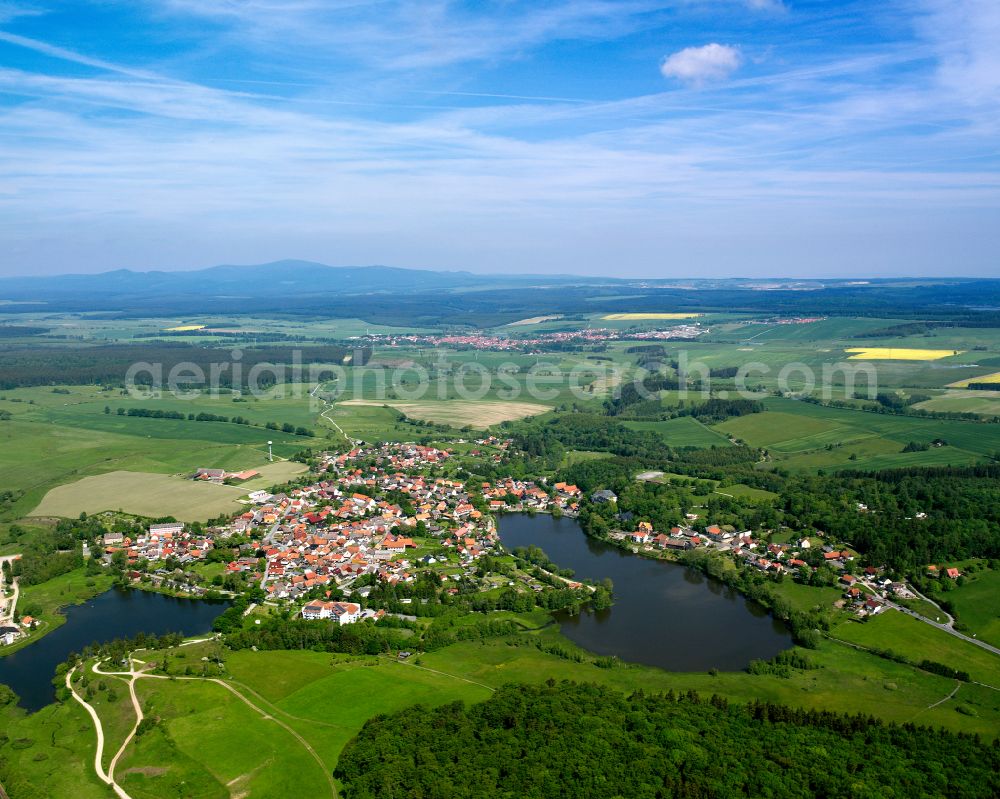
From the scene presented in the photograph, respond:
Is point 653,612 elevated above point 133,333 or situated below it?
below

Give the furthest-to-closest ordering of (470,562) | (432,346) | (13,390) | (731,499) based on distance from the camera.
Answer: (432,346) < (13,390) < (731,499) < (470,562)

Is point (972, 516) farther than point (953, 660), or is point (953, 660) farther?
point (972, 516)

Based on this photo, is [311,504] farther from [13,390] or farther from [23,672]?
[13,390]

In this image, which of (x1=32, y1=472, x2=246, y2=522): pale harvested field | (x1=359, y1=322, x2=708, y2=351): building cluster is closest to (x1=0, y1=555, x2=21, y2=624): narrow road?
(x1=32, y1=472, x2=246, y2=522): pale harvested field

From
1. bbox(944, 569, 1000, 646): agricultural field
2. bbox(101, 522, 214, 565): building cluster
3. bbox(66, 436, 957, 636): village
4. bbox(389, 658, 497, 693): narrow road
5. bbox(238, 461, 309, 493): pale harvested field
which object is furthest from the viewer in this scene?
bbox(238, 461, 309, 493): pale harvested field

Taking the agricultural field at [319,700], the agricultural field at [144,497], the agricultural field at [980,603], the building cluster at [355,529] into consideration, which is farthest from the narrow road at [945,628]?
the agricultural field at [144,497]

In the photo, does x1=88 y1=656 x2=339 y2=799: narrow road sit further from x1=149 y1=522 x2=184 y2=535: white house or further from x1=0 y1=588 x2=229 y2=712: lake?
x1=149 y1=522 x2=184 y2=535: white house

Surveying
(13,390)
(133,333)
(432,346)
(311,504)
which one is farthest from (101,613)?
(133,333)
